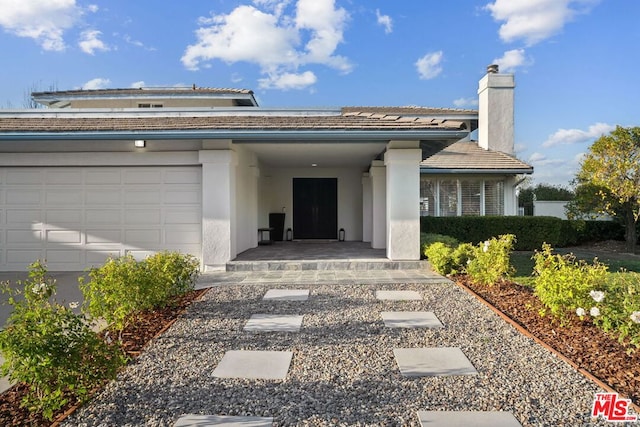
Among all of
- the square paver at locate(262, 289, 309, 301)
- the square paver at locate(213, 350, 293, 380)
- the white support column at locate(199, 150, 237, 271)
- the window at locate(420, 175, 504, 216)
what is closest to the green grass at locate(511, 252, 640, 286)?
the window at locate(420, 175, 504, 216)

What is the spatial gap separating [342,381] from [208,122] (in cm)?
684

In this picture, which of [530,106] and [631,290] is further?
[530,106]

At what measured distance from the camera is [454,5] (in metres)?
11.1

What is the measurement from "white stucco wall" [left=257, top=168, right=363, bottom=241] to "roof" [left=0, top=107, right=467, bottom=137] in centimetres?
469

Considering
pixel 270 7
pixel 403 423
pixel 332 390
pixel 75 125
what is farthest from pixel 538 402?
pixel 270 7

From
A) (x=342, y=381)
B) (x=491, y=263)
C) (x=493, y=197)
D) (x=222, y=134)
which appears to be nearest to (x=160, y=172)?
(x=222, y=134)

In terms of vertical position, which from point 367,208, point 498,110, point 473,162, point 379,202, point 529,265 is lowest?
point 529,265

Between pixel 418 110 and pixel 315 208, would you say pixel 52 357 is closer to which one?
pixel 315 208

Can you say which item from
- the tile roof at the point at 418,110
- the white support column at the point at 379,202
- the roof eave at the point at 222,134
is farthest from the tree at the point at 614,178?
the roof eave at the point at 222,134

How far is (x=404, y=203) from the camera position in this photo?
8961 millimetres

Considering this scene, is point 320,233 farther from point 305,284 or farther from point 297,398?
point 297,398

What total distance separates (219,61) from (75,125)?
11.8 meters

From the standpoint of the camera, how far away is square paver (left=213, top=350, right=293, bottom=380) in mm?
3484

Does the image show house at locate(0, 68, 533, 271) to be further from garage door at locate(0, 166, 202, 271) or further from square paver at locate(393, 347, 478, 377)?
square paver at locate(393, 347, 478, 377)
